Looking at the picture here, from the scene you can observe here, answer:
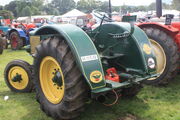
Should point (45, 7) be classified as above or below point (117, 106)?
above

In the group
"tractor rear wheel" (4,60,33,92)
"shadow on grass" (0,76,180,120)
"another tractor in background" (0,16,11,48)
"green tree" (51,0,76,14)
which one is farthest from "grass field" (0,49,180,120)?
"green tree" (51,0,76,14)

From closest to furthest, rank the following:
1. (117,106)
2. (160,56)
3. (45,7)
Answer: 1. (117,106)
2. (160,56)
3. (45,7)

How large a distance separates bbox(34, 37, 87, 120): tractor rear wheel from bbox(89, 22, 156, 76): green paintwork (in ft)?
3.10

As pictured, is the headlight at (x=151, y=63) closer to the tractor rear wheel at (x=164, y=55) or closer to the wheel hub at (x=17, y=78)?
the tractor rear wheel at (x=164, y=55)

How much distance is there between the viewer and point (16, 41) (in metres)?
12.2

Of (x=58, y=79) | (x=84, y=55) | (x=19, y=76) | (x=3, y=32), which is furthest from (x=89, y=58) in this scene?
Answer: (x=3, y=32)

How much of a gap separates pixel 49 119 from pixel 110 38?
1.57 metres

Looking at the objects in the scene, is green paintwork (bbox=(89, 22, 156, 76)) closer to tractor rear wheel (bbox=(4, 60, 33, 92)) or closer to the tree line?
tractor rear wheel (bbox=(4, 60, 33, 92))

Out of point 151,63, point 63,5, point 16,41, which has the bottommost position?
point 16,41

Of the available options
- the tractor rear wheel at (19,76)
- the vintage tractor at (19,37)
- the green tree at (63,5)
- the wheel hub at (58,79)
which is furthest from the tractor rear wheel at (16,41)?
the green tree at (63,5)

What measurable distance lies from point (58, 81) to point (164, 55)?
→ 2.35m

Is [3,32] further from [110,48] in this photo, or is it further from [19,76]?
[110,48]

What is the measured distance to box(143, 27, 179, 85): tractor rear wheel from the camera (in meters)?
4.41

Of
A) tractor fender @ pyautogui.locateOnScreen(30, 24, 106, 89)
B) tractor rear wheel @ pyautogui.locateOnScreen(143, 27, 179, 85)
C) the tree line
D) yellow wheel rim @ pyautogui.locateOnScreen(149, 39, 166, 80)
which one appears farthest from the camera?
the tree line
